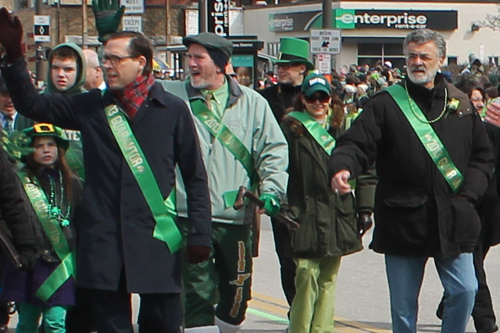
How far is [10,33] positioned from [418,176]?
2.22 m

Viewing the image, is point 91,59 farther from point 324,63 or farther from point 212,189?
point 324,63

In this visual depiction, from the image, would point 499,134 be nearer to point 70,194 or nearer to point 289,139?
point 289,139

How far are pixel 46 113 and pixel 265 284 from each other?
4847mm

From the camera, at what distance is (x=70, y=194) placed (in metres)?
6.41

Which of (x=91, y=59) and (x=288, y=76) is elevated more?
(x=91, y=59)

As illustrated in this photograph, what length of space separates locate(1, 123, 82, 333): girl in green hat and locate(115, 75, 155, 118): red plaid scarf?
4.39 feet

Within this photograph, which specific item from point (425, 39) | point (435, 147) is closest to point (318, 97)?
point (425, 39)

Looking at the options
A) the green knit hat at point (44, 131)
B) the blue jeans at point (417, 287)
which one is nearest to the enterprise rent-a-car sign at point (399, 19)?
the green knit hat at point (44, 131)

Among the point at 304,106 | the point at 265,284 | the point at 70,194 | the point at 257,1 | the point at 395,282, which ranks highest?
the point at 257,1

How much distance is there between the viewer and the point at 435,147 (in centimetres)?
582

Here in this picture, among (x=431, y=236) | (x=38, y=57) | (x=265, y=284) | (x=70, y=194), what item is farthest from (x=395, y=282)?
(x=38, y=57)

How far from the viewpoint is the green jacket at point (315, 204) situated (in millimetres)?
6930

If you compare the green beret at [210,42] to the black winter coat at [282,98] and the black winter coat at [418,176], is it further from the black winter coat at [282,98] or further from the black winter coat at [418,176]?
the black winter coat at [282,98]

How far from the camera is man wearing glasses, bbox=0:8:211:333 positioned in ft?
16.6
